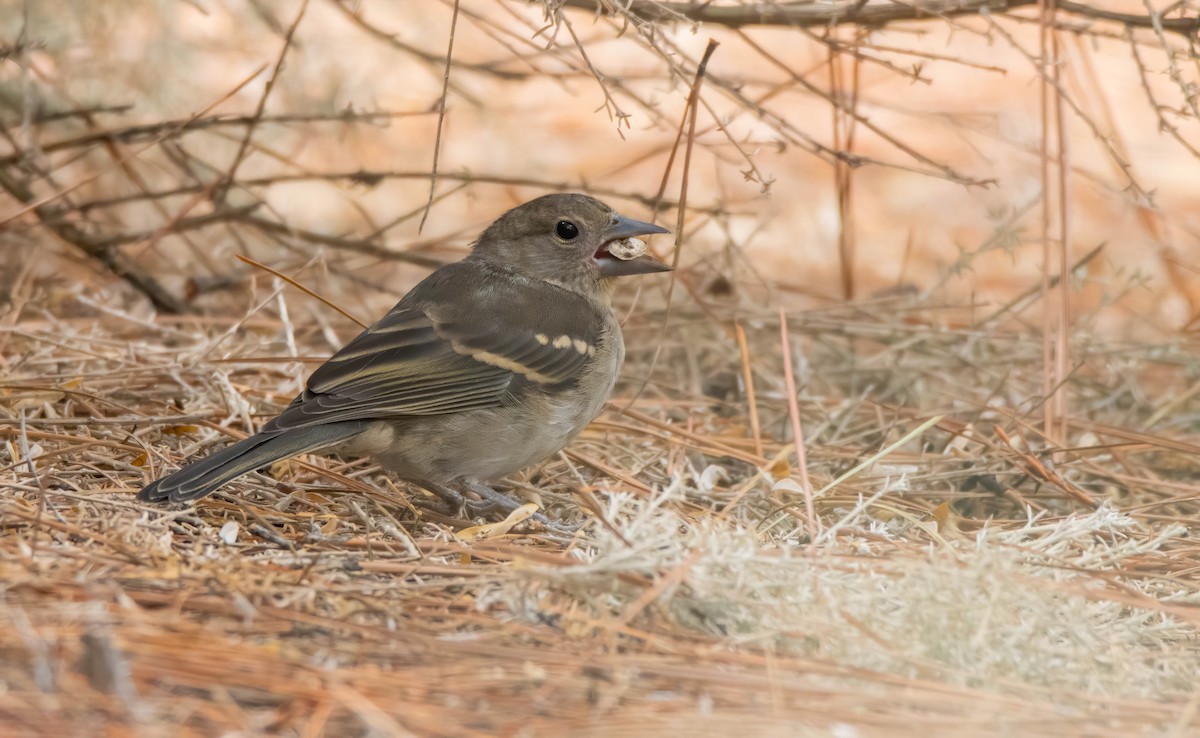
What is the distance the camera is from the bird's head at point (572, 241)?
15.8 ft

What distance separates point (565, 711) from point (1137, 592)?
1.61 meters

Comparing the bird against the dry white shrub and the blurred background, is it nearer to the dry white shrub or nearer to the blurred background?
the blurred background

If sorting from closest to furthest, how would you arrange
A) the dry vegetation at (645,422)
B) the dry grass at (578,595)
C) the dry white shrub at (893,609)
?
the dry grass at (578,595) < the dry vegetation at (645,422) < the dry white shrub at (893,609)

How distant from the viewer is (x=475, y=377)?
4188 mm

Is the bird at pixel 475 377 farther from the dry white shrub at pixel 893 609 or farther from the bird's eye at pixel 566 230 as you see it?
the dry white shrub at pixel 893 609

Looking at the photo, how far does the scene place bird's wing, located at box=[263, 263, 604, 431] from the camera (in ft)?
13.0

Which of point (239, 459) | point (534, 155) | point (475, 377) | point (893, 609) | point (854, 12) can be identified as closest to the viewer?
point (893, 609)

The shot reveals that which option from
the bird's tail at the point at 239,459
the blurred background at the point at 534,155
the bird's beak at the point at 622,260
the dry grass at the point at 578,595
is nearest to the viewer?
the dry grass at the point at 578,595

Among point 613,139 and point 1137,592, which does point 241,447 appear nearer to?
point 1137,592

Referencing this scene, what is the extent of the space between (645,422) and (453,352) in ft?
3.32

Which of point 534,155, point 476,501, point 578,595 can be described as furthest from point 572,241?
point 534,155

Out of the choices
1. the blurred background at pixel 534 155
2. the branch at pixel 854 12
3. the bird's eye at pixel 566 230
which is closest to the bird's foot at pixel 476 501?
the bird's eye at pixel 566 230

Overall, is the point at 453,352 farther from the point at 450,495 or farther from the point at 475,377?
the point at 450,495

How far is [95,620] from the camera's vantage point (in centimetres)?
249
